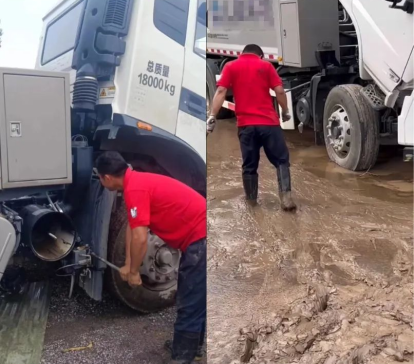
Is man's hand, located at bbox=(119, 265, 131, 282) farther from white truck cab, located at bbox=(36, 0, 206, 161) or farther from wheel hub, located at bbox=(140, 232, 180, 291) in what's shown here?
white truck cab, located at bbox=(36, 0, 206, 161)

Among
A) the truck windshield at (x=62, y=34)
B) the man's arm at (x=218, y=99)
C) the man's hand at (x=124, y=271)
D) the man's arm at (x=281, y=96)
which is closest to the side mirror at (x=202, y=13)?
the truck windshield at (x=62, y=34)

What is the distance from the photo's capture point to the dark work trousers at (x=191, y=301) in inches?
49.5

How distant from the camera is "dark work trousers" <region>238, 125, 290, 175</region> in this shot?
349 centimetres

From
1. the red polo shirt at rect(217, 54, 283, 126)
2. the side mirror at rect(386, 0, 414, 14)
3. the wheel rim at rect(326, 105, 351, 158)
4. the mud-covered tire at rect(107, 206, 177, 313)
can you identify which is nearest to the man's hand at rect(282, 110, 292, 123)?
the red polo shirt at rect(217, 54, 283, 126)

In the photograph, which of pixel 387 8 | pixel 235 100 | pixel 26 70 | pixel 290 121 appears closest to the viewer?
pixel 26 70

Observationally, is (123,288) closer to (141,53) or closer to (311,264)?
(141,53)

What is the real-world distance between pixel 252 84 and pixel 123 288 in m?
2.20

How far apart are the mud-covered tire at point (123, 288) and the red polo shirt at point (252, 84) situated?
2115 millimetres

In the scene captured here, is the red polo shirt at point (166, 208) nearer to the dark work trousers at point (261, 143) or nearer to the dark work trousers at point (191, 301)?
the dark work trousers at point (191, 301)

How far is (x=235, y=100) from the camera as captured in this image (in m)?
3.37

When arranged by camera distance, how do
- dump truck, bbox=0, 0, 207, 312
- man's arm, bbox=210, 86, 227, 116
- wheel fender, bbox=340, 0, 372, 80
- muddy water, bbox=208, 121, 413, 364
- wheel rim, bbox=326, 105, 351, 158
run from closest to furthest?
dump truck, bbox=0, 0, 207, 312 < muddy water, bbox=208, 121, 413, 364 < man's arm, bbox=210, 86, 227, 116 < wheel fender, bbox=340, 0, 372, 80 < wheel rim, bbox=326, 105, 351, 158

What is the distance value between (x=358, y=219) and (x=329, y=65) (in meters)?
1.53

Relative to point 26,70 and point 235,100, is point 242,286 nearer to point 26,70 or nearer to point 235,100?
point 235,100

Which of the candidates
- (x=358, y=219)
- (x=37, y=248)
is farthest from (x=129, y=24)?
(x=358, y=219)
